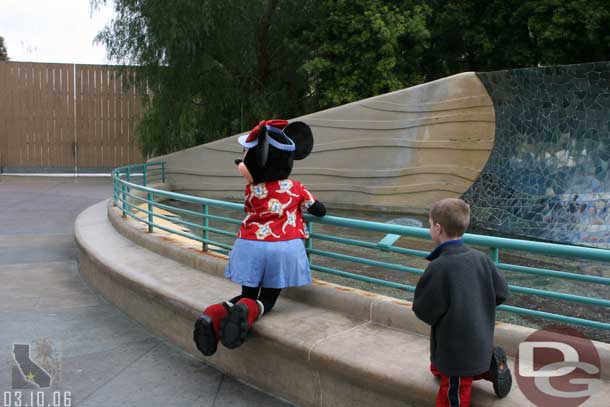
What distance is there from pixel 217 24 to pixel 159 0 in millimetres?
1717

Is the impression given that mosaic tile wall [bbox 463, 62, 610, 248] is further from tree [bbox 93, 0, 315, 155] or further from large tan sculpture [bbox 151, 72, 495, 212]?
tree [bbox 93, 0, 315, 155]

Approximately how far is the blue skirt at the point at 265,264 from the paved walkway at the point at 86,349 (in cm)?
74

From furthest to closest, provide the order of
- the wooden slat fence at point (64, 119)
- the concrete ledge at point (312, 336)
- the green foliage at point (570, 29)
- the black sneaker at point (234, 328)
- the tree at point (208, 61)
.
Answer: the wooden slat fence at point (64, 119) → the tree at point (208, 61) → the green foliage at point (570, 29) → the black sneaker at point (234, 328) → the concrete ledge at point (312, 336)

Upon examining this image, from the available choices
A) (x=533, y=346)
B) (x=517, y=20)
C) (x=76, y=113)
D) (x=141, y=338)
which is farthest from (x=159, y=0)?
(x=533, y=346)

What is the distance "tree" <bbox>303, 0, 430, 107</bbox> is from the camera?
1723cm

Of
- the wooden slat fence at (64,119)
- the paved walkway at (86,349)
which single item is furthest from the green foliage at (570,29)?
the wooden slat fence at (64,119)

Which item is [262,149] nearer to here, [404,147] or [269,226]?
[269,226]

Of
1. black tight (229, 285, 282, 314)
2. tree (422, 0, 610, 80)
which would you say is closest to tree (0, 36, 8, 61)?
tree (422, 0, 610, 80)

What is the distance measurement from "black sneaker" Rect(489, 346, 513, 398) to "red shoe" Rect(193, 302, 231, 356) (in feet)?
5.76

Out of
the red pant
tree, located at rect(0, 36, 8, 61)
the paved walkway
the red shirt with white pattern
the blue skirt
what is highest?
tree, located at rect(0, 36, 8, 61)

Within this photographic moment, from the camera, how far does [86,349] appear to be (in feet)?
16.6

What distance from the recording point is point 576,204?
10.6m

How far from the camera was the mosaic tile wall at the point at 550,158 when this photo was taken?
10398mm

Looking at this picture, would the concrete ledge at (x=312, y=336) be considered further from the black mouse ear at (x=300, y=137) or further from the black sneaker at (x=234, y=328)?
the black mouse ear at (x=300, y=137)
